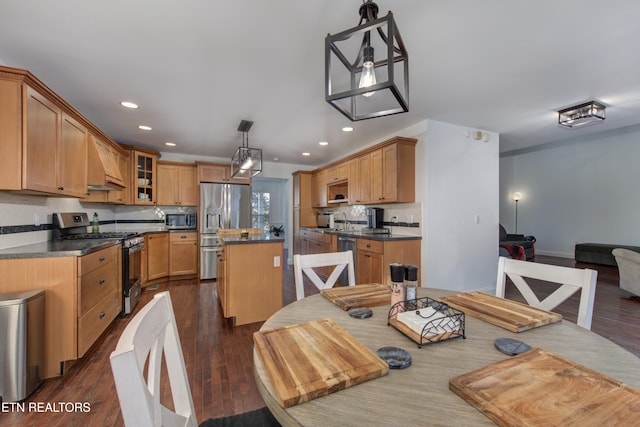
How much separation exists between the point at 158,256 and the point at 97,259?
97.2 inches

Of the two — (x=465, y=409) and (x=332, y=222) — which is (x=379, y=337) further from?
(x=332, y=222)

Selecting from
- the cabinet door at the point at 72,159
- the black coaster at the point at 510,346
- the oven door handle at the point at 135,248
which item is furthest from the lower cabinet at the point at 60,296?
the black coaster at the point at 510,346

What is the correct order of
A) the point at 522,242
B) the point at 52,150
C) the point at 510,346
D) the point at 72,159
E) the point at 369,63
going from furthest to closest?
1. the point at 522,242
2. the point at 72,159
3. the point at 52,150
4. the point at 369,63
5. the point at 510,346

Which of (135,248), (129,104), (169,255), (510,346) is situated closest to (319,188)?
(169,255)

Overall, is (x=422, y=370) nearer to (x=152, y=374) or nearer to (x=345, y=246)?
(x=152, y=374)

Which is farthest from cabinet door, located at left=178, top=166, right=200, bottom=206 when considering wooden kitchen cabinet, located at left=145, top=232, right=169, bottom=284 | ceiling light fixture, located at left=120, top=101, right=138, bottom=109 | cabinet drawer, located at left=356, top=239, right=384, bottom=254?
cabinet drawer, located at left=356, top=239, right=384, bottom=254

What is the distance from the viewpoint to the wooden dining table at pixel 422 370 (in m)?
0.59

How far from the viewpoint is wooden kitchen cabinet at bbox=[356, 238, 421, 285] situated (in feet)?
11.5

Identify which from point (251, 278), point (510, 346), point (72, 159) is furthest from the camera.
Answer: point (251, 278)

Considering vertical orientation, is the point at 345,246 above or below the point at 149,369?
below

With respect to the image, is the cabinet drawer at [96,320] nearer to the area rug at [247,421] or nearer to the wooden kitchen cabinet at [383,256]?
the area rug at [247,421]

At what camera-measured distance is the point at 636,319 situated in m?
3.05

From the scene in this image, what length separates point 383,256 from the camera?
11.5 ft

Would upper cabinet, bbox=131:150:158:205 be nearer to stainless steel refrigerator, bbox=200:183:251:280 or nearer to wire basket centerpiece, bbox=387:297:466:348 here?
stainless steel refrigerator, bbox=200:183:251:280
